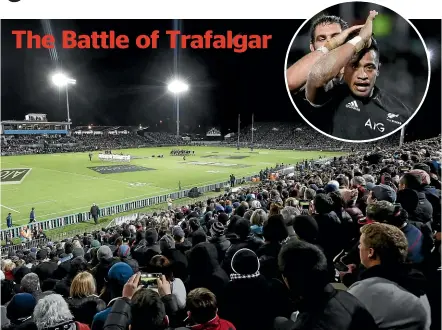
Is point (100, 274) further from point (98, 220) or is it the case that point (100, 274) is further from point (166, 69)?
point (166, 69)

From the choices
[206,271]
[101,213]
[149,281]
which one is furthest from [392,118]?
[101,213]

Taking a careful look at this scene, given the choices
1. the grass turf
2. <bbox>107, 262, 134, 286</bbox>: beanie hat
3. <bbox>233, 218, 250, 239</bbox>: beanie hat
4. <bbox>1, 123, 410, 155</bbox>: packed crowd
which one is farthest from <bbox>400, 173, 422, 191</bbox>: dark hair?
<bbox>1, 123, 410, 155</bbox>: packed crowd

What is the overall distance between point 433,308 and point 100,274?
3.69 m

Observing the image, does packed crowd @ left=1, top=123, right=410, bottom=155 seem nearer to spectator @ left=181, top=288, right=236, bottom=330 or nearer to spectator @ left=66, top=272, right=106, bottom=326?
spectator @ left=66, top=272, right=106, bottom=326

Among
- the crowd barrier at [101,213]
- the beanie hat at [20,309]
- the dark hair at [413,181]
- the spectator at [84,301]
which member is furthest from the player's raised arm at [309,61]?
the crowd barrier at [101,213]

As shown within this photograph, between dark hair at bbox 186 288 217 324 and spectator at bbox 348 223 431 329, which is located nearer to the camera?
spectator at bbox 348 223 431 329

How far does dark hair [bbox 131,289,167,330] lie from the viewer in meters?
2.32

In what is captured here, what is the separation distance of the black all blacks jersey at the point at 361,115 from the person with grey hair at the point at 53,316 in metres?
2.58

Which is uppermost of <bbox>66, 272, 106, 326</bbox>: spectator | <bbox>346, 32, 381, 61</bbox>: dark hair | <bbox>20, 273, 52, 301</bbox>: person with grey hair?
<bbox>346, 32, 381, 61</bbox>: dark hair

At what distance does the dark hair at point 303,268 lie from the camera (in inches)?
80.2

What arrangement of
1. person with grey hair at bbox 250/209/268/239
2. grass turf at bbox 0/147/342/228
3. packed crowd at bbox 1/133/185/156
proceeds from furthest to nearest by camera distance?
packed crowd at bbox 1/133/185/156 → grass turf at bbox 0/147/342/228 → person with grey hair at bbox 250/209/268/239

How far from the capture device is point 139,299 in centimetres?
236

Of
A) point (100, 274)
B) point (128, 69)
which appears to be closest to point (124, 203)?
point (100, 274)

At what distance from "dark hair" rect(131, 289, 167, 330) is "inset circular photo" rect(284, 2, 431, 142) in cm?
207
